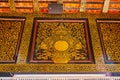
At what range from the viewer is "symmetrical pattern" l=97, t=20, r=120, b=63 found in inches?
212

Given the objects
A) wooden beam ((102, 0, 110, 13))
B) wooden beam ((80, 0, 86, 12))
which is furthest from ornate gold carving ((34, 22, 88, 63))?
wooden beam ((102, 0, 110, 13))

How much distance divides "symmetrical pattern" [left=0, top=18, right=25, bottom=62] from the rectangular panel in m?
0.35

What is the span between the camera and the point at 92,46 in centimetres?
563

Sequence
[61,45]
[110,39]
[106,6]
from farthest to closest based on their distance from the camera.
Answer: [106,6] → [110,39] → [61,45]

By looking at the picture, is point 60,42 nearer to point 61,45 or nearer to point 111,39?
point 61,45

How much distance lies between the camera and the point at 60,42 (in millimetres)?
5707

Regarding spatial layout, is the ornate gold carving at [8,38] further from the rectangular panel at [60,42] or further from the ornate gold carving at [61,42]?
the ornate gold carving at [61,42]

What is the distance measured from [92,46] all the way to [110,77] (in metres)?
0.97

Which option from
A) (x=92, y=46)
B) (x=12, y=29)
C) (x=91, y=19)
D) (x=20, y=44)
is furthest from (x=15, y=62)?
(x=91, y=19)

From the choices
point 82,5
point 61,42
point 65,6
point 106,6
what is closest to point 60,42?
point 61,42

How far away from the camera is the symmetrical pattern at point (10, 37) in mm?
5402

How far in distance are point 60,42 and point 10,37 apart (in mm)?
1172

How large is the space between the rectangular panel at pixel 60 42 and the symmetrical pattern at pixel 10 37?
0.35 m

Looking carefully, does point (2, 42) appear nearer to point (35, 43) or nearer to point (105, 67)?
point (35, 43)
